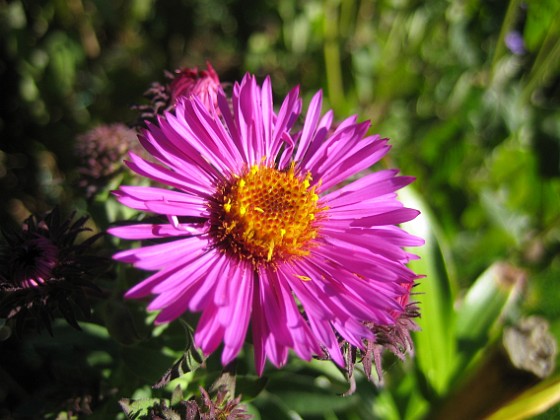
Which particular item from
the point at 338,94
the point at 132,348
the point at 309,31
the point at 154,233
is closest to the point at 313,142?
the point at 154,233

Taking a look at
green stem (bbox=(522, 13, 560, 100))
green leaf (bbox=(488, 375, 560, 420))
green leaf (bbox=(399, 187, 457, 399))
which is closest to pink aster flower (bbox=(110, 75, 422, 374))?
green leaf (bbox=(399, 187, 457, 399))

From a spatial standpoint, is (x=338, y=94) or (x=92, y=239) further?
(x=338, y=94)

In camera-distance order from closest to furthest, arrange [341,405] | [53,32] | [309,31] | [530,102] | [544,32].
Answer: [341,405] → [53,32] → [544,32] → [530,102] → [309,31]

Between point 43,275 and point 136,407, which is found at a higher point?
point 43,275

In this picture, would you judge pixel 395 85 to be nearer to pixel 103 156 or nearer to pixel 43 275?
pixel 103 156

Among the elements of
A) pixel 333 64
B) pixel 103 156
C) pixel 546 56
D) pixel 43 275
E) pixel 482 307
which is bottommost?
pixel 482 307

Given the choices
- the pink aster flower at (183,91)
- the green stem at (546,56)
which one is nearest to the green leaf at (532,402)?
the pink aster flower at (183,91)

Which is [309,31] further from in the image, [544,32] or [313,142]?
[313,142]

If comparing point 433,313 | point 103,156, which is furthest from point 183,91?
point 433,313

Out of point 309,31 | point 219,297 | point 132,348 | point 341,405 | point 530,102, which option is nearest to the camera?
point 219,297
